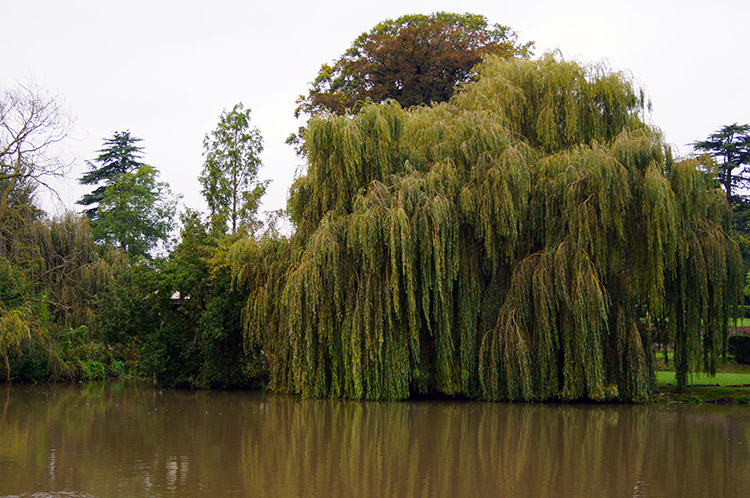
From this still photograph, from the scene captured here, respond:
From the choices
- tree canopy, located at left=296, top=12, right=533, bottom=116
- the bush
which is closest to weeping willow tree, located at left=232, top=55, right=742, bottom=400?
the bush

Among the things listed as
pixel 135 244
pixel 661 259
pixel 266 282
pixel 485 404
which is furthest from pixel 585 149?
pixel 135 244

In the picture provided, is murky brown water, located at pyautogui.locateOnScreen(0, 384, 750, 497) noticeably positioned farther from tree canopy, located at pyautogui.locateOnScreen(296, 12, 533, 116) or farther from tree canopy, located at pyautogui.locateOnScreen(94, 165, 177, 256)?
tree canopy, located at pyautogui.locateOnScreen(94, 165, 177, 256)

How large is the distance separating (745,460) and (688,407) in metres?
7.17

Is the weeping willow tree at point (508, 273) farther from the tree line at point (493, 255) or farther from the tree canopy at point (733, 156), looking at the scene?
the tree canopy at point (733, 156)

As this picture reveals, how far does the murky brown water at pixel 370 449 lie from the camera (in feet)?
29.6

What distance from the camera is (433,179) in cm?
1823

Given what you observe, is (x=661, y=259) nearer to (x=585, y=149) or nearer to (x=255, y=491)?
(x=585, y=149)

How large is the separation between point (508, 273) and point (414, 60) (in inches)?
656

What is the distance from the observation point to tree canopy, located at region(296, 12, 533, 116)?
32.7 metres

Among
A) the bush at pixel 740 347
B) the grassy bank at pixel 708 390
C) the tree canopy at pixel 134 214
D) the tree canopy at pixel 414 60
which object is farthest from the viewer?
the tree canopy at pixel 134 214

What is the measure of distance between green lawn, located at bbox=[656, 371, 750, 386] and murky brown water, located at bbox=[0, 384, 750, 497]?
456cm

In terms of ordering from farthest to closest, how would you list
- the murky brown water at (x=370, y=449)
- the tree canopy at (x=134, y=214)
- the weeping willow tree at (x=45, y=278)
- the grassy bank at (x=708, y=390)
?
the tree canopy at (x=134, y=214)
the weeping willow tree at (x=45, y=278)
the grassy bank at (x=708, y=390)
the murky brown water at (x=370, y=449)

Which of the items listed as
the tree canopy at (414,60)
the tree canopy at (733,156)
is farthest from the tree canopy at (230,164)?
the tree canopy at (733,156)

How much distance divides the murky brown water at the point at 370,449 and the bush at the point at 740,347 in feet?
38.2
